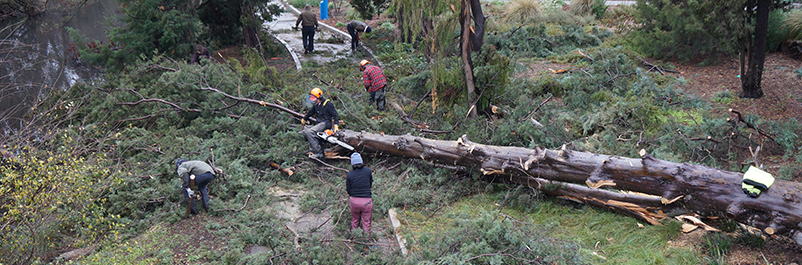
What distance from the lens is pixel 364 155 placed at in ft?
29.3

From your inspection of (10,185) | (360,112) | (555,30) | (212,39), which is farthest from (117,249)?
(555,30)

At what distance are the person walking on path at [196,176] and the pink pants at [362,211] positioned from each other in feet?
7.68

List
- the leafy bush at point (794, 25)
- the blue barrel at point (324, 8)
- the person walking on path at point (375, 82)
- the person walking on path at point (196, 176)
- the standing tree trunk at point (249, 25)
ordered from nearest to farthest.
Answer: the person walking on path at point (196, 176), the person walking on path at point (375, 82), the leafy bush at point (794, 25), the standing tree trunk at point (249, 25), the blue barrel at point (324, 8)

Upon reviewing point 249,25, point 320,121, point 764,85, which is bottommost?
point 764,85

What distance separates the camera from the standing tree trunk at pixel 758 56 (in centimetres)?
964

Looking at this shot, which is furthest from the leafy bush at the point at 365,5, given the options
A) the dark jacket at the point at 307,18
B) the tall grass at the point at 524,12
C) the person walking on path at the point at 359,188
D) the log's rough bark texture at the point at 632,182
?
the person walking on path at the point at 359,188

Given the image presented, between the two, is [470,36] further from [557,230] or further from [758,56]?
[758,56]

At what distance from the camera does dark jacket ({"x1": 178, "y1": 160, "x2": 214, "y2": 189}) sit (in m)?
7.02

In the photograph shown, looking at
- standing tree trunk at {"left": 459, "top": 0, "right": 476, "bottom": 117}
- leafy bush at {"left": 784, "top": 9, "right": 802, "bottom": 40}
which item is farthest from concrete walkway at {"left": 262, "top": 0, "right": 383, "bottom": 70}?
leafy bush at {"left": 784, "top": 9, "right": 802, "bottom": 40}

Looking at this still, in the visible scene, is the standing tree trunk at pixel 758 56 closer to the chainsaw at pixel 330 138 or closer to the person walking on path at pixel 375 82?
the person walking on path at pixel 375 82

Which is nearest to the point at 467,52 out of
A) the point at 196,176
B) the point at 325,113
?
the point at 325,113

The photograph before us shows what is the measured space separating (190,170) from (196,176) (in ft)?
0.42

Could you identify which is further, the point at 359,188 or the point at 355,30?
the point at 355,30

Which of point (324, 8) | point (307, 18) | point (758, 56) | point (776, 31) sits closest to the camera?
point (758, 56)
